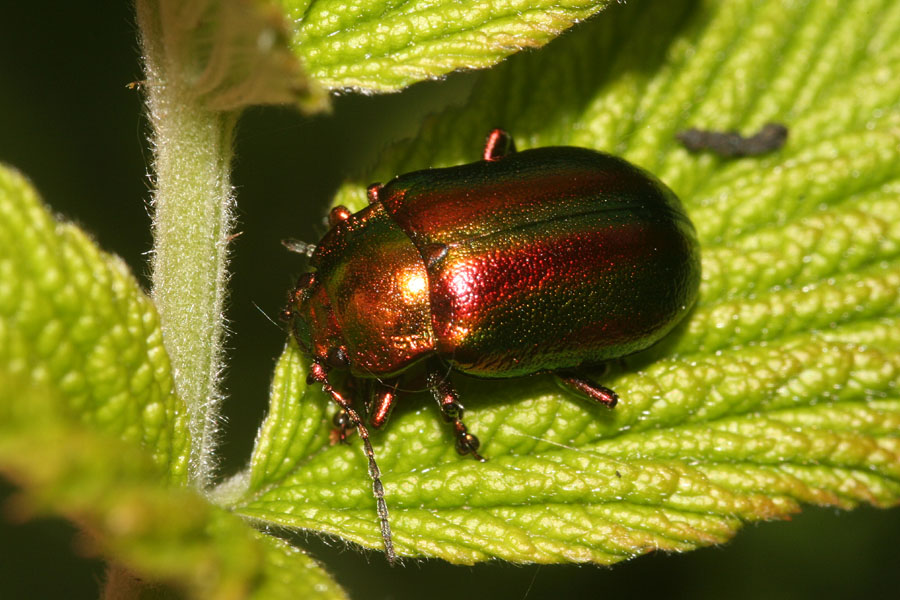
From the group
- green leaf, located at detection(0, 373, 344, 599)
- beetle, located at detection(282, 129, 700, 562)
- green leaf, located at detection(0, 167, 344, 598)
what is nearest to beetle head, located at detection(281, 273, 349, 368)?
beetle, located at detection(282, 129, 700, 562)

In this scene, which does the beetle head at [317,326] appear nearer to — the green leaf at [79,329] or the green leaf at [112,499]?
the green leaf at [79,329]

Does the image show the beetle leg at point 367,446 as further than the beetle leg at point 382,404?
No

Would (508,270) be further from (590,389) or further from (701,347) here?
(701,347)

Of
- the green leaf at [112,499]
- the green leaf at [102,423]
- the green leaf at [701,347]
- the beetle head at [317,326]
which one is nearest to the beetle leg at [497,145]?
the green leaf at [701,347]

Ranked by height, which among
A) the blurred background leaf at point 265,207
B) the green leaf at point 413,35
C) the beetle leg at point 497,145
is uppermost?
the green leaf at point 413,35

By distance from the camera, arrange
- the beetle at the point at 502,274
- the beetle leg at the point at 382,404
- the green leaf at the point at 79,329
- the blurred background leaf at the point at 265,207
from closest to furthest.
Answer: the green leaf at the point at 79,329 < the beetle leg at the point at 382,404 < the beetle at the point at 502,274 < the blurred background leaf at the point at 265,207

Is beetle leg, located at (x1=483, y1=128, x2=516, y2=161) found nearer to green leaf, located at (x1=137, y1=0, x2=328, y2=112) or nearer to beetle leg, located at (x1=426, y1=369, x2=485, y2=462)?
beetle leg, located at (x1=426, y1=369, x2=485, y2=462)
